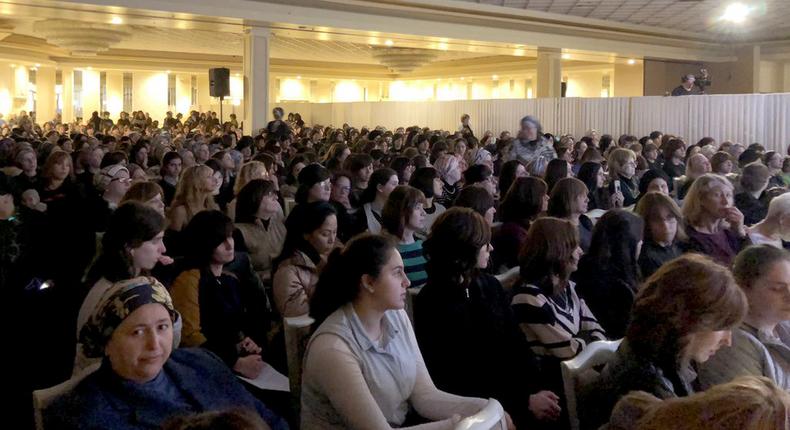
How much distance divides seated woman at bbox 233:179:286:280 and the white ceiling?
434 inches

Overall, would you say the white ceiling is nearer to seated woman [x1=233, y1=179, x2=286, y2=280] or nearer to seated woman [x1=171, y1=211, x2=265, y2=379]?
seated woman [x1=233, y1=179, x2=286, y2=280]

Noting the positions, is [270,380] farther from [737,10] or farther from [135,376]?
[737,10]

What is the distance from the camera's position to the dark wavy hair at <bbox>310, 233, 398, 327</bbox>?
2.47m

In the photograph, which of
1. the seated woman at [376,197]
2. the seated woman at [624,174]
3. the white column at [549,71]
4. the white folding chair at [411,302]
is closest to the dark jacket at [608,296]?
the white folding chair at [411,302]

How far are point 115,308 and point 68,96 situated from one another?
1085 inches

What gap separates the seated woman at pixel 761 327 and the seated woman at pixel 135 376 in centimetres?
142

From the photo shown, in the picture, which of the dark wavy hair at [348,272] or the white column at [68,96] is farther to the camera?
the white column at [68,96]

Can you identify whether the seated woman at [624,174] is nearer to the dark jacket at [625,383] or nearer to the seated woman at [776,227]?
the seated woman at [776,227]

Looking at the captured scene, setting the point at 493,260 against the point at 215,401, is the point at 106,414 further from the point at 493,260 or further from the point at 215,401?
the point at 493,260

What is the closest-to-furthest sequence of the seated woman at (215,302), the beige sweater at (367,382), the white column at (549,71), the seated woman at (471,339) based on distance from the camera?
the beige sweater at (367,382) < the seated woman at (471,339) < the seated woman at (215,302) < the white column at (549,71)

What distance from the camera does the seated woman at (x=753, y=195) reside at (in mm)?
5730

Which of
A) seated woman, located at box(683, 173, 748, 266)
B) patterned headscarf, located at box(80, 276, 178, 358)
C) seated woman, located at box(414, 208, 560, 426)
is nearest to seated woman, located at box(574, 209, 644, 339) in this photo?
seated woman, located at box(414, 208, 560, 426)

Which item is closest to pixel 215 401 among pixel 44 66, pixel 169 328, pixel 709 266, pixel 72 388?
pixel 169 328

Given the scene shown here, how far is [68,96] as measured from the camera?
27094 millimetres
